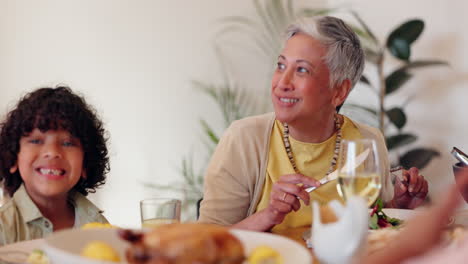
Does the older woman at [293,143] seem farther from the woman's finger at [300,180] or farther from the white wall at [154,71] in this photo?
the white wall at [154,71]

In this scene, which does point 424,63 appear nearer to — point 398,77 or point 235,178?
point 398,77

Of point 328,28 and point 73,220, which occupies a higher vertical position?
point 328,28

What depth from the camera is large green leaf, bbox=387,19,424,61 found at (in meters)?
3.60

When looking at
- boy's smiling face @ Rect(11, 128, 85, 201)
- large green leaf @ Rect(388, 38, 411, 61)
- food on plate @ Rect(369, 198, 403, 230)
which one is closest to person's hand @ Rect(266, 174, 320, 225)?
food on plate @ Rect(369, 198, 403, 230)

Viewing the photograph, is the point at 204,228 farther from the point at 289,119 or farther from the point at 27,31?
the point at 27,31

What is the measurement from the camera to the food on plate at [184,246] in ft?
2.36

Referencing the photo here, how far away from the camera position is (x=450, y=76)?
3.75 metres

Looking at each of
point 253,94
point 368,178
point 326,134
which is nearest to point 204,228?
point 368,178

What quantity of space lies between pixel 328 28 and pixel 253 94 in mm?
2152

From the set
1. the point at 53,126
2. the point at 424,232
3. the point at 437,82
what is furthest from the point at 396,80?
the point at 424,232

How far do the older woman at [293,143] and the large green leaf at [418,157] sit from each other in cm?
182

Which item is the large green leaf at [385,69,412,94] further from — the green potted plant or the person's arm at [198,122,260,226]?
the person's arm at [198,122,260,226]

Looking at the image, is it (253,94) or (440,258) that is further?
(253,94)

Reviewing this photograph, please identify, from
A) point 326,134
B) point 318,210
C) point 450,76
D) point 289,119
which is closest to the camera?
point 318,210
